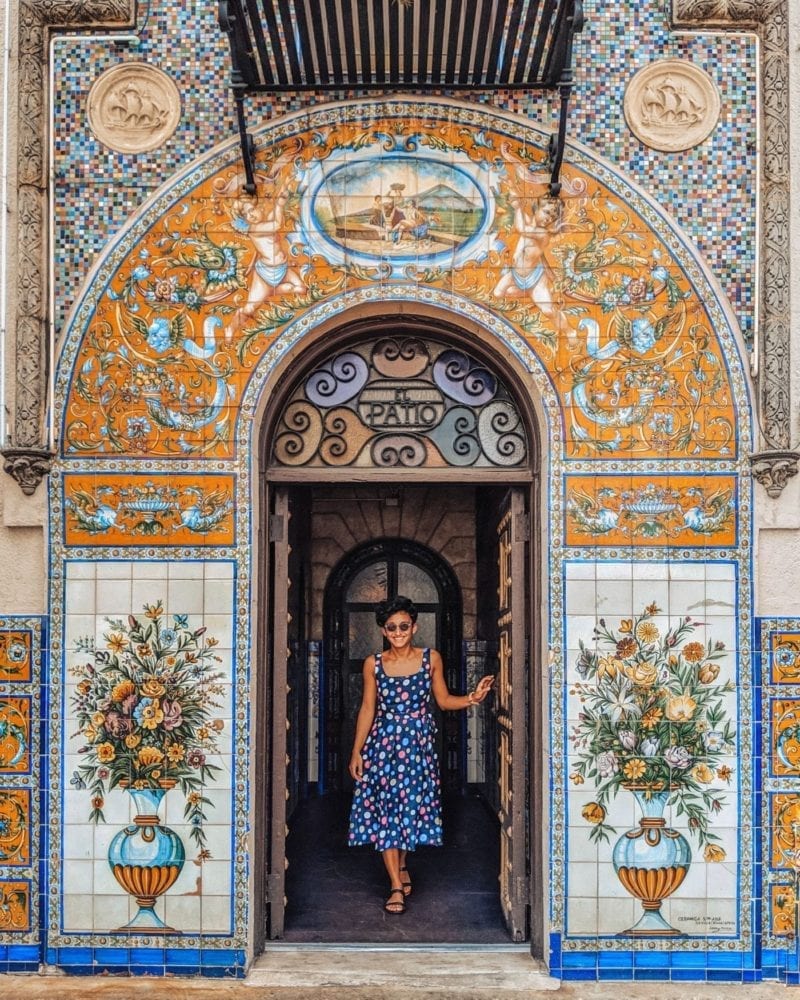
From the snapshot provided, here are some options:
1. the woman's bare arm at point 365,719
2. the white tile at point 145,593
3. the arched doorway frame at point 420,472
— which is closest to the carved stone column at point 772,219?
the arched doorway frame at point 420,472

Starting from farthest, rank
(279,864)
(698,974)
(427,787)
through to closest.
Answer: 1. (427,787)
2. (279,864)
3. (698,974)

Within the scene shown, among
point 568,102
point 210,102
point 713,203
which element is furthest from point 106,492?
point 713,203

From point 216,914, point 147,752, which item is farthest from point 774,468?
point 216,914

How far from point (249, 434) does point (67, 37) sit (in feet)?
7.77

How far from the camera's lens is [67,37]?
6215mm

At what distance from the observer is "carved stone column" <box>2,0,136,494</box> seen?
6055 mm

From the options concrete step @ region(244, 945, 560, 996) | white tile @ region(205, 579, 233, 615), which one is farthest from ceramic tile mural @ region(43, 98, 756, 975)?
concrete step @ region(244, 945, 560, 996)

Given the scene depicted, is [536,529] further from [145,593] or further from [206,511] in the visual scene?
[145,593]

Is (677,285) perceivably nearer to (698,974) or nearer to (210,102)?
(210,102)

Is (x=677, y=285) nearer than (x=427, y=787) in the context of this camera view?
Yes

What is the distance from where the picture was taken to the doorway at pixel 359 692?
6.34 m

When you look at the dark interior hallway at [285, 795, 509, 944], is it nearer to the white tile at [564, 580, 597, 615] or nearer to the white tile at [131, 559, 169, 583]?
the white tile at [564, 580, 597, 615]

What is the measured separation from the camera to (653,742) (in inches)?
235

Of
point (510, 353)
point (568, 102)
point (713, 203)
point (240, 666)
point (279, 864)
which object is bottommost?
point (279, 864)
